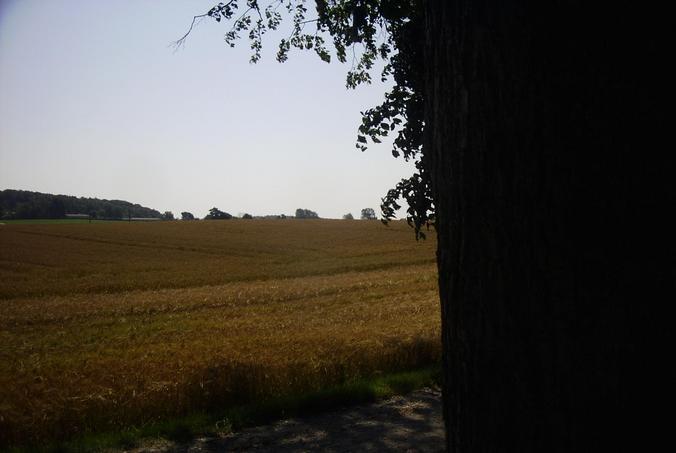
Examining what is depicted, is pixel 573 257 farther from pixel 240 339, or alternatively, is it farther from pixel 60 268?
pixel 60 268

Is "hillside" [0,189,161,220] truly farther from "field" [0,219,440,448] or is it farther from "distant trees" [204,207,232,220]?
"field" [0,219,440,448]

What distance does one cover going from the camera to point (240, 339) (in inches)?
423

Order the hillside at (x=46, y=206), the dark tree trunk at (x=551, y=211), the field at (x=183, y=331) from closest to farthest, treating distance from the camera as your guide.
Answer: the dark tree trunk at (x=551, y=211)
the field at (x=183, y=331)
the hillside at (x=46, y=206)

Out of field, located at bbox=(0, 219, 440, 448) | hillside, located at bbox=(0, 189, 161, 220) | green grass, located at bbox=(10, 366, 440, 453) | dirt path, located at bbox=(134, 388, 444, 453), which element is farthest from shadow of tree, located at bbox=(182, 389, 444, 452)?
hillside, located at bbox=(0, 189, 161, 220)

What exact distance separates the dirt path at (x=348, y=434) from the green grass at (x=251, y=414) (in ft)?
0.59

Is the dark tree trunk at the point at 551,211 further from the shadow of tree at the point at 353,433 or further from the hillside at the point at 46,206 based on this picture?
the hillside at the point at 46,206

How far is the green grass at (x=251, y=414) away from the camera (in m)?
5.51

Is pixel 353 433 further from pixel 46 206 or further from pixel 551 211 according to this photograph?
pixel 46 206

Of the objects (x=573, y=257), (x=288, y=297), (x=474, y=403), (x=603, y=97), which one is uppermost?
(x=603, y=97)

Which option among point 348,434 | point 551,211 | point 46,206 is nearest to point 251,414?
point 348,434

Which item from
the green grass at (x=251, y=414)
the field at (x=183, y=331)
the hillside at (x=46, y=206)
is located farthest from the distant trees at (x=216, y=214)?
the green grass at (x=251, y=414)

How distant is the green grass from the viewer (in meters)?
5.51

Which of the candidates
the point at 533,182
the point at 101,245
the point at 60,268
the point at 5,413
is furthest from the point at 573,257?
the point at 101,245

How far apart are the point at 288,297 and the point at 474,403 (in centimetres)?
1963
